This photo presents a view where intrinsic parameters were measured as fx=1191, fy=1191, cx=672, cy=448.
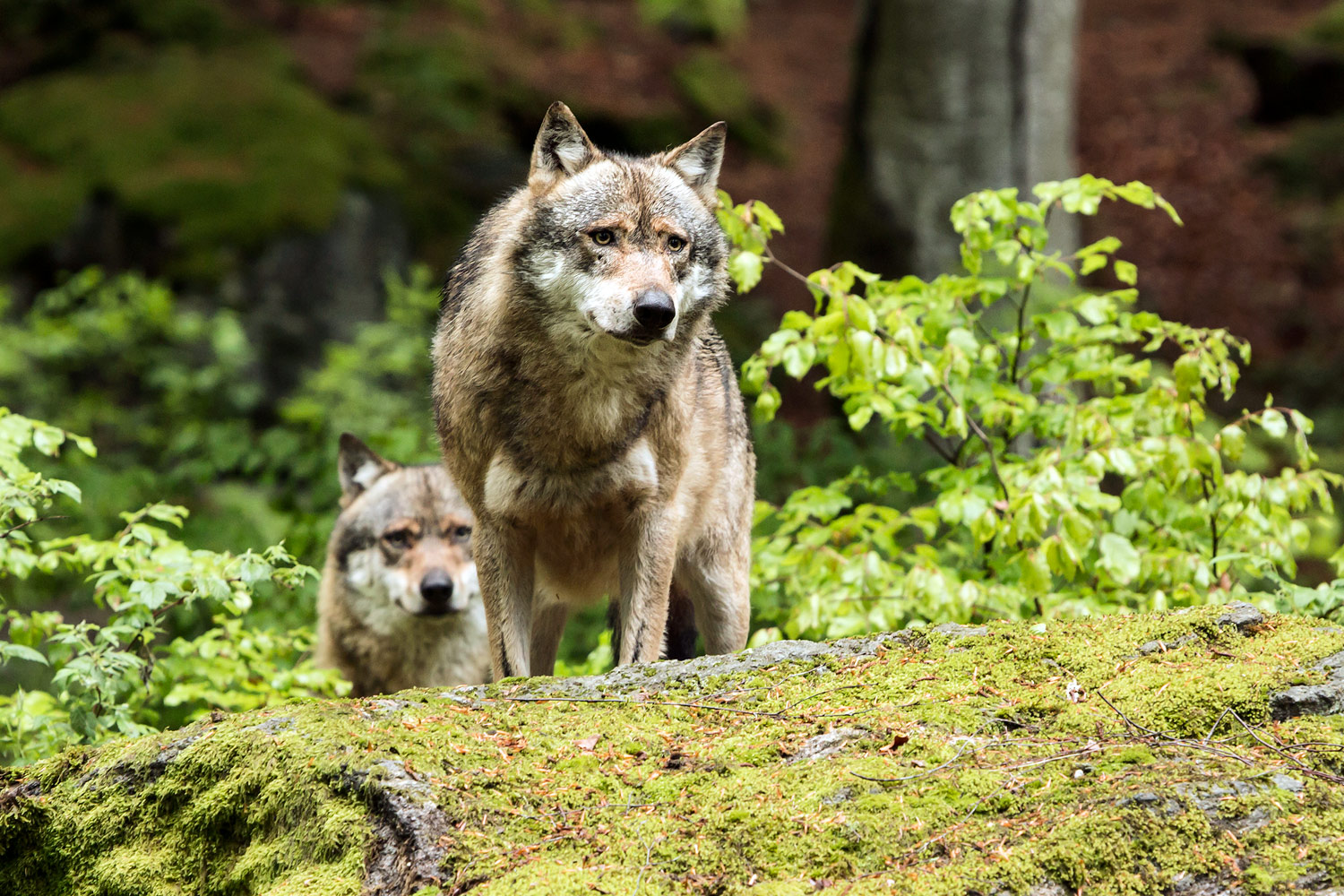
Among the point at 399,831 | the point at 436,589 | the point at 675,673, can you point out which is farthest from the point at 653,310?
the point at 436,589

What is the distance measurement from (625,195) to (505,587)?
156cm

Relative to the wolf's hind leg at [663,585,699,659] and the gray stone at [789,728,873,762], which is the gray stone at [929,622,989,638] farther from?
the wolf's hind leg at [663,585,699,659]

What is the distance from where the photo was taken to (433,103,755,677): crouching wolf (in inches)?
173

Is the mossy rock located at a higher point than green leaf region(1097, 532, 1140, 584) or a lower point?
lower

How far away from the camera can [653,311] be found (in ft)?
13.4

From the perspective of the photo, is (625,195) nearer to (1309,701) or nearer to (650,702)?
(650,702)

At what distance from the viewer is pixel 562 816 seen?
2742mm

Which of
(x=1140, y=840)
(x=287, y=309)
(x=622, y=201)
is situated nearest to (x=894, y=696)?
(x=1140, y=840)

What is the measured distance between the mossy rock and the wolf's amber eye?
3343mm

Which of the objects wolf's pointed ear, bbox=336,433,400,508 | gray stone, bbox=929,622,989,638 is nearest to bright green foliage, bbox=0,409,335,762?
gray stone, bbox=929,622,989,638

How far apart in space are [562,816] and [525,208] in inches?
105

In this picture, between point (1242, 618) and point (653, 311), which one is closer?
point (1242, 618)

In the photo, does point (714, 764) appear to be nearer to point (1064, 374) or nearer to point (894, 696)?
point (894, 696)

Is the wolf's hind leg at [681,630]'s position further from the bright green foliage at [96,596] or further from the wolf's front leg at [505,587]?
the bright green foliage at [96,596]
